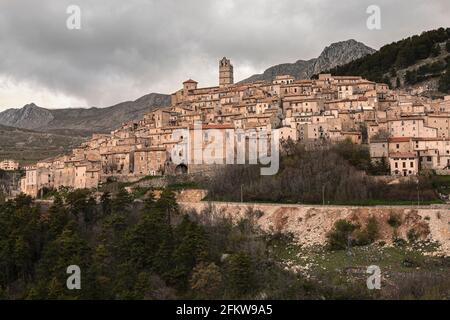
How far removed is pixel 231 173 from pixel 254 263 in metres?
14.4

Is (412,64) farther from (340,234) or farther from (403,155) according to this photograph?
(340,234)

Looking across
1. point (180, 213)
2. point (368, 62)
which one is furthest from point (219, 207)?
point (368, 62)

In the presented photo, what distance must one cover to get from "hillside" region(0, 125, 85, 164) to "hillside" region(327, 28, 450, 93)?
152ft

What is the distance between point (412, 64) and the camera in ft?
243

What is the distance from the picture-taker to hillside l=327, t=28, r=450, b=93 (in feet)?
224

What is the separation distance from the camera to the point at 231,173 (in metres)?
44.4

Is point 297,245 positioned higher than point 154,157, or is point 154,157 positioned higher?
point 154,157

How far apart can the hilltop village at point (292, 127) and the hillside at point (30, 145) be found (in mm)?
31261

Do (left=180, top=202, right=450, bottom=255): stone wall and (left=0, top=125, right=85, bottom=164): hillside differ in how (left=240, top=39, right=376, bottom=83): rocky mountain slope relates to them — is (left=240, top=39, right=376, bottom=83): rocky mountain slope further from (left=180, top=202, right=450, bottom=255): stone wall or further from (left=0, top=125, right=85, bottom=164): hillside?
(left=180, top=202, right=450, bottom=255): stone wall

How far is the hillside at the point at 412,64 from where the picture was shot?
68419mm

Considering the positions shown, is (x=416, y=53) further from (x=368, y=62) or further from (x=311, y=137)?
(x=311, y=137)
